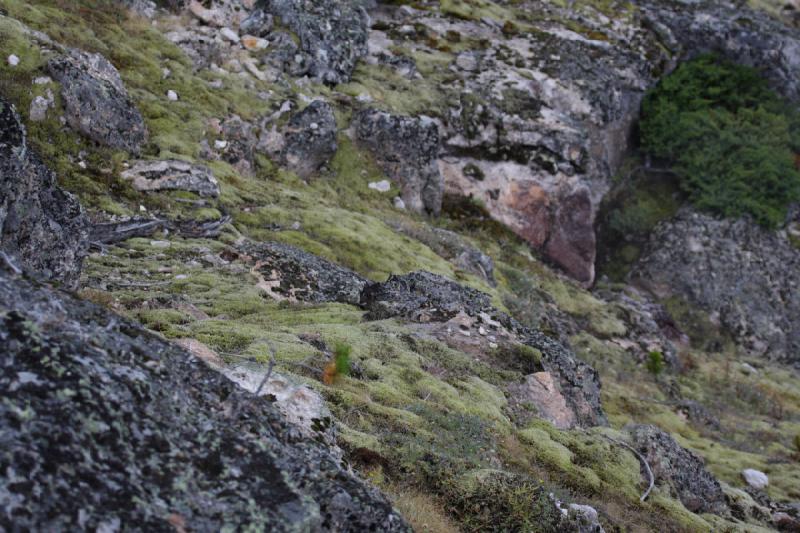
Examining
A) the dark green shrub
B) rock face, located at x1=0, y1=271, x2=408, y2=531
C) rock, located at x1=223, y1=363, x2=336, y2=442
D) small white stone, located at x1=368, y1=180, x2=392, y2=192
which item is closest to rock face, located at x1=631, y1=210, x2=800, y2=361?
the dark green shrub

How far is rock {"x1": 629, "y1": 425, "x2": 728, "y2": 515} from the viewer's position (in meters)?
14.8

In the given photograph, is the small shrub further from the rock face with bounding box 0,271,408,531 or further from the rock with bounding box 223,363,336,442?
the rock face with bounding box 0,271,408,531

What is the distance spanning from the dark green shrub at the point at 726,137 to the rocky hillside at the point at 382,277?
2.86ft

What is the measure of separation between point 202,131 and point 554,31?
3511 cm

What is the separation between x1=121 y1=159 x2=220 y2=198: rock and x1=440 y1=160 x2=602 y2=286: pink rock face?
19.8 meters

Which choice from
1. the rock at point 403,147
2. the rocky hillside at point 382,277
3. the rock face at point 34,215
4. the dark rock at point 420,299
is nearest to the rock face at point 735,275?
the rocky hillside at point 382,277

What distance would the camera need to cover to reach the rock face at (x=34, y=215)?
10586 mm

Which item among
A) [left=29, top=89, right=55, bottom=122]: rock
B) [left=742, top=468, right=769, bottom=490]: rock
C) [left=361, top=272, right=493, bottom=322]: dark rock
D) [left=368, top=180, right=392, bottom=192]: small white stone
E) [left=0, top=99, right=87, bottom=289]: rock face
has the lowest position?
→ [left=742, top=468, right=769, bottom=490]: rock

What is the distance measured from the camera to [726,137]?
154ft

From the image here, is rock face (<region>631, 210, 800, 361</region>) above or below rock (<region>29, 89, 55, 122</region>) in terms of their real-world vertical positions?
below

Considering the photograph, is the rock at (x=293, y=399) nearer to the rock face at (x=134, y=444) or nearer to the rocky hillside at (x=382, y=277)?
the rocky hillside at (x=382, y=277)

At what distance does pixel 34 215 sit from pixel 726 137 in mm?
47985

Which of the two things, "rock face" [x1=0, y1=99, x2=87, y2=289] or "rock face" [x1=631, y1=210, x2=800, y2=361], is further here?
"rock face" [x1=631, y1=210, x2=800, y2=361]

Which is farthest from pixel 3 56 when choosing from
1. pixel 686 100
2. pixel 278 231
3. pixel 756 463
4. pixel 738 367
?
pixel 686 100
